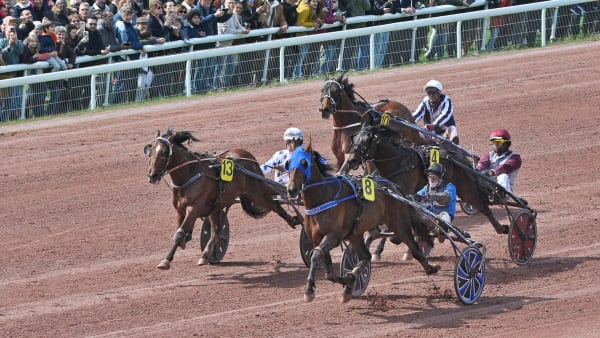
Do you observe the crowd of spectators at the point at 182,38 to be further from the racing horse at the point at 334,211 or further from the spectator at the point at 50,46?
the racing horse at the point at 334,211

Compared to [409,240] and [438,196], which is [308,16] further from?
[409,240]

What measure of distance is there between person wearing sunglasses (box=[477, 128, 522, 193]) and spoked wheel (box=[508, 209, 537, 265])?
0.73m

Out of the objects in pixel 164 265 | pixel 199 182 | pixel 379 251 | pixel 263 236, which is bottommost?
pixel 263 236

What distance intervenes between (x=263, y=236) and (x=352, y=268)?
8.65 ft

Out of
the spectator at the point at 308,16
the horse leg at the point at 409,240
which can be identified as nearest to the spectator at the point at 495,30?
the spectator at the point at 308,16

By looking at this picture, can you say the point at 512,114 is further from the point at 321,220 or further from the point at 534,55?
the point at 321,220

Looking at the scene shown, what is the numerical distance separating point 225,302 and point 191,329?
0.92 m

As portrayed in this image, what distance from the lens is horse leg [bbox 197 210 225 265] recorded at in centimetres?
1338

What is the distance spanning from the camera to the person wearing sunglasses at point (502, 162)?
45.4 ft

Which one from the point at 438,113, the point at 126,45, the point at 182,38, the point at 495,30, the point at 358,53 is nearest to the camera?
the point at 438,113

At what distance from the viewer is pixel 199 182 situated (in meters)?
12.8

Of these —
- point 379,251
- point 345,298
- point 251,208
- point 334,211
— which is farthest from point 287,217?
point 334,211

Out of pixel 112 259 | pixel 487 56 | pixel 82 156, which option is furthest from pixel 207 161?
pixel 487 56

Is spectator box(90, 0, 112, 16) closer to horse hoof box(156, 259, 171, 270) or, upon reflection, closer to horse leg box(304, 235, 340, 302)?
horse hoof box(156, 259, 171, 270)
